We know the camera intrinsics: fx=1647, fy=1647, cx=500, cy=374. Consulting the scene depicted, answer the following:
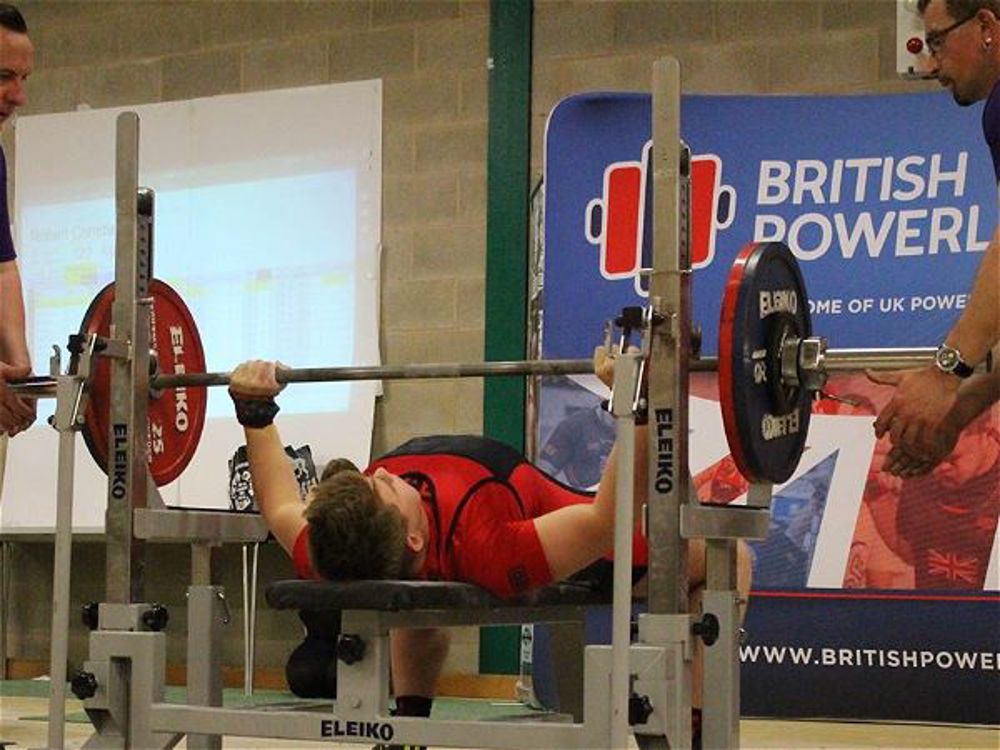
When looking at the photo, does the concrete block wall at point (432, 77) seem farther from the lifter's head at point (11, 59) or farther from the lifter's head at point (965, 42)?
the lifter's head at point (965, 42)

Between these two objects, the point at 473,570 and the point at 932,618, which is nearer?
the point at 473,570

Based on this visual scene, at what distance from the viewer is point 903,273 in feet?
15.8

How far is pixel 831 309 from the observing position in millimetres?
4898

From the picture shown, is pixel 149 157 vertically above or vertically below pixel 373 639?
above

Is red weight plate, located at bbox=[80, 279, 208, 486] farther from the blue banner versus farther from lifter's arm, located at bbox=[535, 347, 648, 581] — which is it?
the blue banner

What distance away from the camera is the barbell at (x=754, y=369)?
8.82 feet

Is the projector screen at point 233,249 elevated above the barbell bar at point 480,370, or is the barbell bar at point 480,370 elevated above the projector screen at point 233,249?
the projector screen at point 233,249

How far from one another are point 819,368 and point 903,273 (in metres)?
2.12

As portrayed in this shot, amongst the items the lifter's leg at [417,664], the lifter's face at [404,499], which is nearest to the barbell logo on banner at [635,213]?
the lifter's leg at [417,664]

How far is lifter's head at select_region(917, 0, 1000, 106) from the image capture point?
292cm

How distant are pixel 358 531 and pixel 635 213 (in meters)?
2.42

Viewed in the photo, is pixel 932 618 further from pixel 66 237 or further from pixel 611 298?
pixel 66 237

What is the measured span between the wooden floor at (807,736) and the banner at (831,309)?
0.07m

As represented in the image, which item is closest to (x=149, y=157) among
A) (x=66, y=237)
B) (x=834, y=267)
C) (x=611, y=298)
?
(x=66, y=237)
